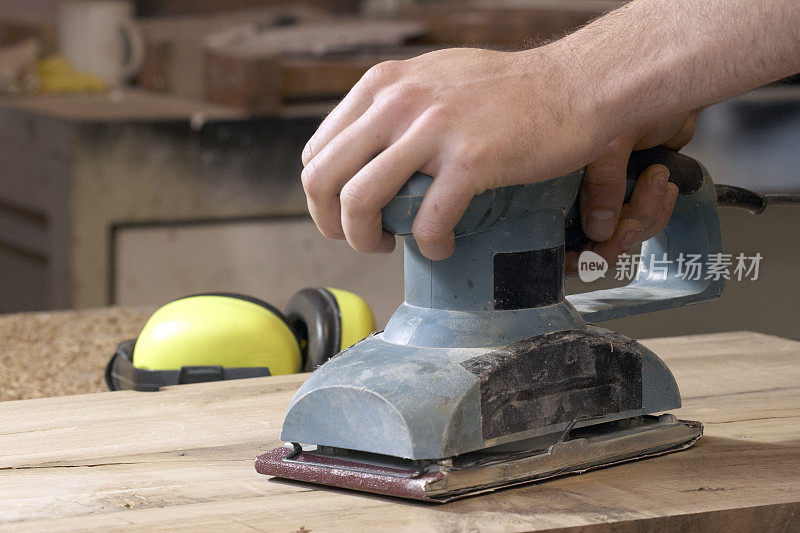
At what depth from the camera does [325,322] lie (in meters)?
1.08

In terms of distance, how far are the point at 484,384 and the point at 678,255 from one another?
0.29 metres

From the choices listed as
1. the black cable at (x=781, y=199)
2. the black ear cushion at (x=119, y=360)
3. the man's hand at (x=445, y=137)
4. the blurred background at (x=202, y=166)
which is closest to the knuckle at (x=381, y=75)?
the man's hand at (x=445, y=137)

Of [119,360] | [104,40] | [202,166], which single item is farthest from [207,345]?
[104,40]

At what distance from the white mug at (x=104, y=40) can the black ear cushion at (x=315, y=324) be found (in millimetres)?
2070

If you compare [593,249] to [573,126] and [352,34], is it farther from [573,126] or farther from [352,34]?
[352,34]

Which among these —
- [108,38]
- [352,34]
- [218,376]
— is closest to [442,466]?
[218,376]

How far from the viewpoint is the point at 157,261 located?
7.85 ft

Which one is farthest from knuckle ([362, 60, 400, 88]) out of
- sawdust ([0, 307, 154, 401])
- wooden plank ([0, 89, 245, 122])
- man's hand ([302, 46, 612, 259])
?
wooden plank ([0, 89, 245, 122])

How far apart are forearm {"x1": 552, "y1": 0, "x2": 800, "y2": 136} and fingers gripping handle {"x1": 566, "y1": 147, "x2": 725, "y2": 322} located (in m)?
0.14

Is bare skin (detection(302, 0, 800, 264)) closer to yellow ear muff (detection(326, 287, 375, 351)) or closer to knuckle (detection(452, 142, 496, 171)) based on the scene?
knuckle (detection(452, 142, 496, 171))

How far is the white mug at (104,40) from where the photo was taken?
2.99 meters

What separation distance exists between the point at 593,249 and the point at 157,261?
177 cm

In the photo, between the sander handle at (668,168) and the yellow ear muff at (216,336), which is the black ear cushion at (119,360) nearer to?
the yellow ear muff at (216,336)

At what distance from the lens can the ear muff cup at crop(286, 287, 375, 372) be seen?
42.1 inches
